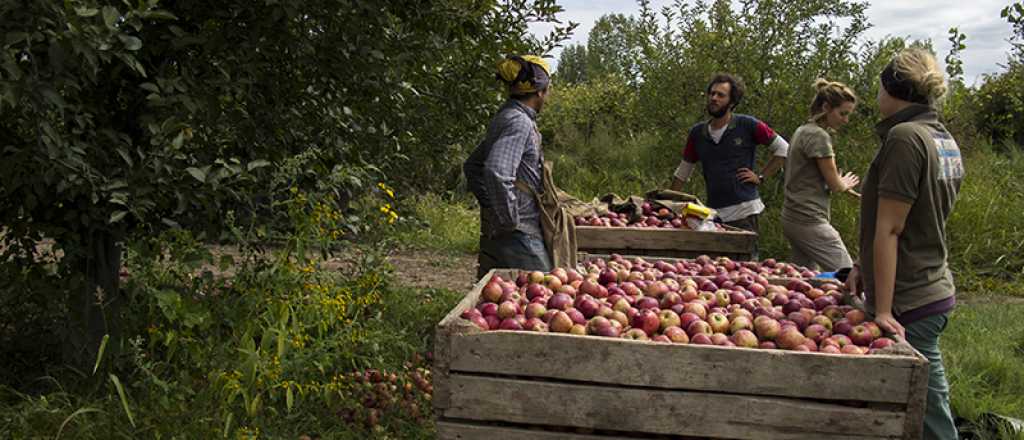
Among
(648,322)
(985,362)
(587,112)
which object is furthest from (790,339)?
(587,112)

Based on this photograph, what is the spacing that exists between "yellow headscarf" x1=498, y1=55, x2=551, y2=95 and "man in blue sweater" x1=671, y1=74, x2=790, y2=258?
6.89ft

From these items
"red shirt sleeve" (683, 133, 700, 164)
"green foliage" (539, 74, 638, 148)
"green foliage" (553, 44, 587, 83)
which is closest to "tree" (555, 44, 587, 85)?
"green foliage" (553, 44, 587, 83)

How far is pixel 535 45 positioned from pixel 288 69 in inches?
65.8

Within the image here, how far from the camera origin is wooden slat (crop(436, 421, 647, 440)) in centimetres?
285

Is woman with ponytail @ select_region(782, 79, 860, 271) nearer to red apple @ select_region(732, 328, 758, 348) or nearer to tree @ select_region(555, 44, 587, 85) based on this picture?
red apple @ select_region(732, 328, 758, 348)

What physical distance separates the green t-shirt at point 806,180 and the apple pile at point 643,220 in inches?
23.8

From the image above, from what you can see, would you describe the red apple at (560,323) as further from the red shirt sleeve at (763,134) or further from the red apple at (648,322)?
the red shirt sleeve at (763,134)

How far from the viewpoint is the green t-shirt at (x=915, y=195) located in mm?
2975

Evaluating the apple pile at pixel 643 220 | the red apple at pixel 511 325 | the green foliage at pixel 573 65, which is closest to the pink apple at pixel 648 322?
the red apple at pixel 511 325

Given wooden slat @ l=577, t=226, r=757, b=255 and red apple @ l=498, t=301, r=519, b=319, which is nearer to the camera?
red apple @ l=498, t=301, r=519, b=319

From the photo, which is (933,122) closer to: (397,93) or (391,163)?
(397,93)

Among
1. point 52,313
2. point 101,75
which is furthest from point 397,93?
point 52,313

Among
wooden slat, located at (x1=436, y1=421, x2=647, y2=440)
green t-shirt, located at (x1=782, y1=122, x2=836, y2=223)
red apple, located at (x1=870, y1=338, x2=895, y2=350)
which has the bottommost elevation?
wooden slat, located at (x1=436, y1=421, x2=647, y2=440)

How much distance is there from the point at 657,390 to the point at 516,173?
5.58 ft
